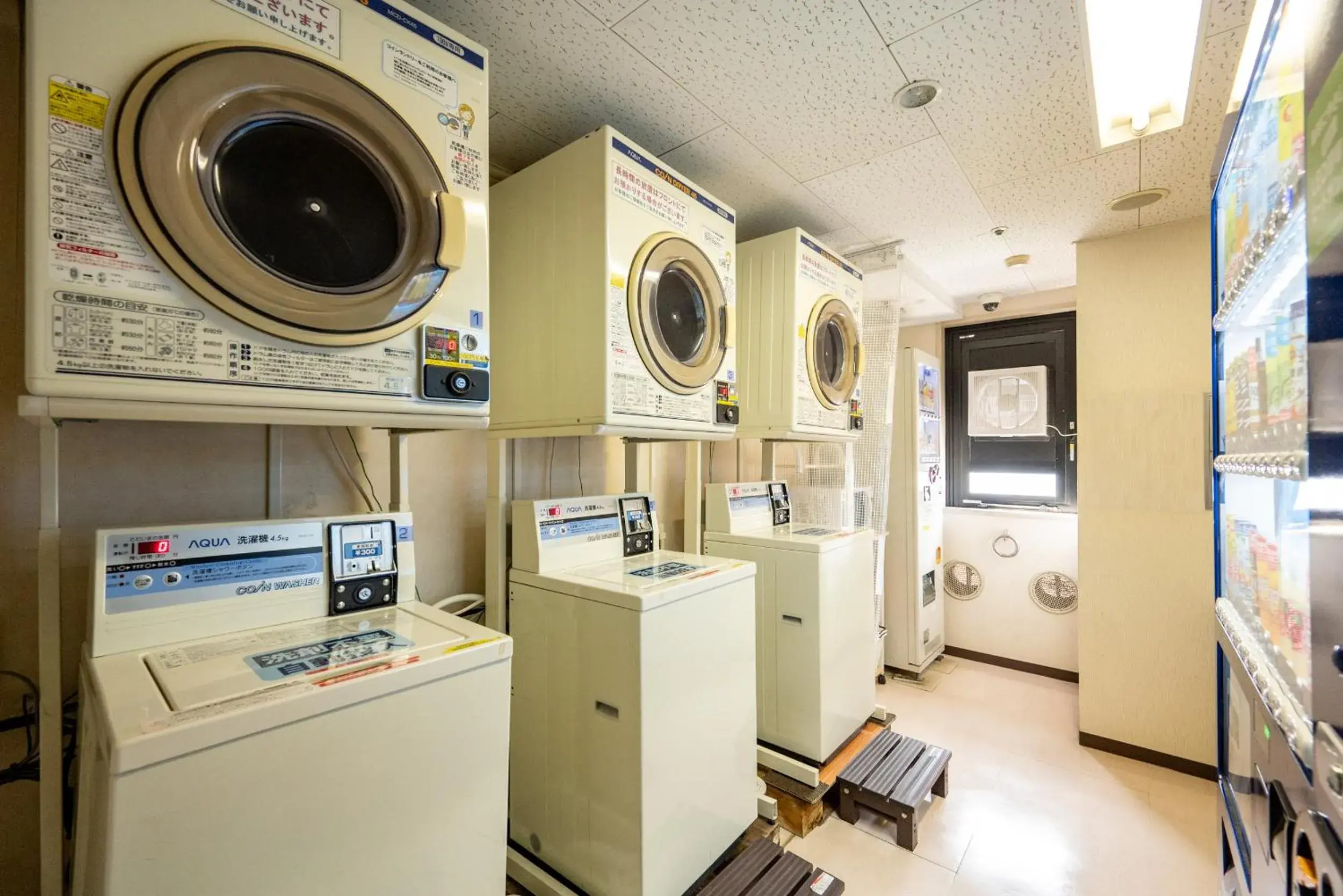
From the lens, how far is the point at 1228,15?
140 cm

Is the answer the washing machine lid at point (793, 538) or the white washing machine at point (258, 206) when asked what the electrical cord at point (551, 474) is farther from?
the white washing machine at point (258, 206)

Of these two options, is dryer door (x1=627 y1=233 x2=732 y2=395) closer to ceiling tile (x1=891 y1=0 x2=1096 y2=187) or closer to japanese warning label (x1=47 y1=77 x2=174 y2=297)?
ceiling tile (x1=891 y1=0 x2=1096 y2=187)

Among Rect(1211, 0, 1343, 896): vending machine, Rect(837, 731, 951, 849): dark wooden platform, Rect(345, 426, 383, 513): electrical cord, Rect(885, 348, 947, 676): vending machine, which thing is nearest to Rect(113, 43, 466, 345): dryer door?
Rect(345, 426, 383, 513): electrical cord

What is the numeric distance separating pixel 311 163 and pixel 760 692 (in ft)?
8.22

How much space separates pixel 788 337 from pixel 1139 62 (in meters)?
1.37

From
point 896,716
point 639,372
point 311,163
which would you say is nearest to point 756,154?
point 639,372

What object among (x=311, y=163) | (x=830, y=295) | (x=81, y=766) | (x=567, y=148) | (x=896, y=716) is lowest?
(x=896, y=716)

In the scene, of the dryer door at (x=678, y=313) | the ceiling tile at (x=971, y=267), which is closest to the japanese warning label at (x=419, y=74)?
the dryer door at (x=678, y=313)

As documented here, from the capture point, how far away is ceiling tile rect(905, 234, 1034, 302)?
3.07 meters

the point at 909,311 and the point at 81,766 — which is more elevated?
the point at 909,311

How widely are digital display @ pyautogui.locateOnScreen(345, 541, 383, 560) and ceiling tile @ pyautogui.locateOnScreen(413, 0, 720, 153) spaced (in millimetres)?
1387

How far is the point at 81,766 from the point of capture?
1.07 meters

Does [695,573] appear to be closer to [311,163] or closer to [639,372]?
[639,372]

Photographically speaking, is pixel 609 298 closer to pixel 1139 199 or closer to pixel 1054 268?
pixel 1139 199
